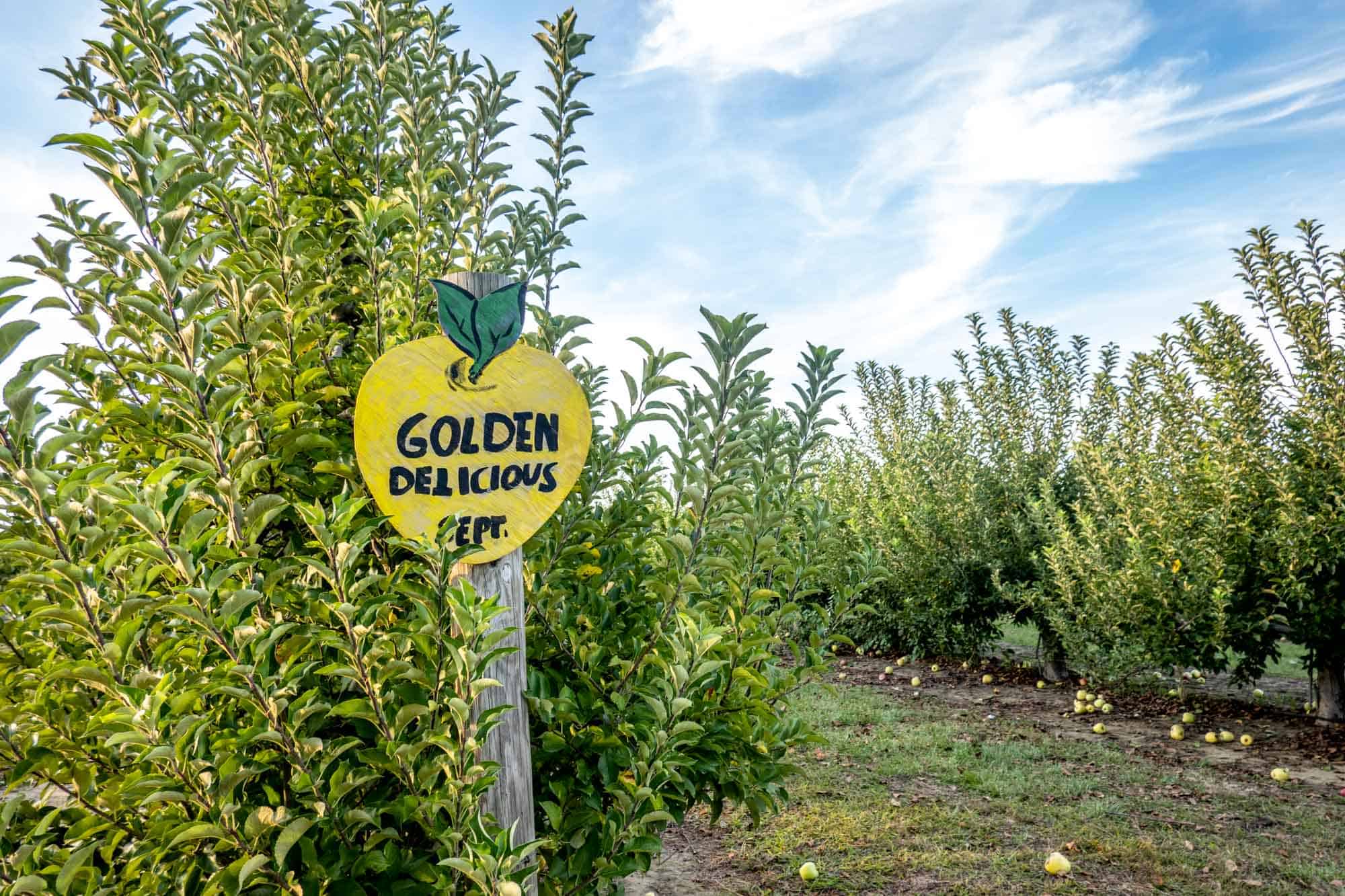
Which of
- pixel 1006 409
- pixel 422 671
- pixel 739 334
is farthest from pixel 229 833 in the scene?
pixel 1006 409

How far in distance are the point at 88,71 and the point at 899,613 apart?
28.8 feet

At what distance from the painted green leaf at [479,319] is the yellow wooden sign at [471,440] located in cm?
2

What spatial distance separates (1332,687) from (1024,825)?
155 inches

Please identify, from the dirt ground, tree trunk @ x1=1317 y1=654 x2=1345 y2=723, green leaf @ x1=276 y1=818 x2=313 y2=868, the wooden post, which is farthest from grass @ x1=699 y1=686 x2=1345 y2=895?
green leaf @ x1=276 y1=818 x2=313 y2=868

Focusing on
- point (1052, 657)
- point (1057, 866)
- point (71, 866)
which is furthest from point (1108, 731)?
point (71, 866)

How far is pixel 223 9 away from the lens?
215 centimetres

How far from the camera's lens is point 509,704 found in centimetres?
187

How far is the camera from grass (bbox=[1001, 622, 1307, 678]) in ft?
28.0

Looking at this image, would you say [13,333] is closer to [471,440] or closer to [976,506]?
[471,440]

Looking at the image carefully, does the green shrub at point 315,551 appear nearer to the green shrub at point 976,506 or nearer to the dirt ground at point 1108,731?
the dirt ground at point 1108,731

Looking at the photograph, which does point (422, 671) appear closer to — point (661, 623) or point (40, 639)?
point (661, 623)

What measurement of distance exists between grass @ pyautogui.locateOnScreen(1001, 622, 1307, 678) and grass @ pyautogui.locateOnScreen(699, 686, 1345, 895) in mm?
2195

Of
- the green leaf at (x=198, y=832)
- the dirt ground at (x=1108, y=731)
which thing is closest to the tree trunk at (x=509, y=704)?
the green leaf at (x=198, y=832)

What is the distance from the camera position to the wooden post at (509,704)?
187 cm
